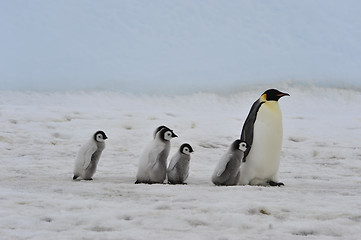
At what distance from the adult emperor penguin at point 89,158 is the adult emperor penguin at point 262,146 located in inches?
51.1

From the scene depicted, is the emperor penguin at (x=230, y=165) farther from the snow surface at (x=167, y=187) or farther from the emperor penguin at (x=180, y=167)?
the emperor penguin at (x=180, y=167)

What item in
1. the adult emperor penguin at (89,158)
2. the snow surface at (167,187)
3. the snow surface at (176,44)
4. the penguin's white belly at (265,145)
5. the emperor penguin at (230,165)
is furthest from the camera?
the snow surface at (176,44)

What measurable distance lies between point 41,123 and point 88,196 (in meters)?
Result: 4.93

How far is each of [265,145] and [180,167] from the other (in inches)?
29.9

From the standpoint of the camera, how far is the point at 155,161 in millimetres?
4840

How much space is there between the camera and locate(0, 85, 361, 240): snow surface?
288 centimetres

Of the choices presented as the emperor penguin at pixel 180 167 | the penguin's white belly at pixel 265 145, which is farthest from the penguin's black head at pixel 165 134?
the penguin's white belly at pixel 265 145

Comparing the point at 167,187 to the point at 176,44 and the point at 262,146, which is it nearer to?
the point at 262,146

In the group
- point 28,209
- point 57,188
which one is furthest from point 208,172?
point 28,209

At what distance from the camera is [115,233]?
8.95 feet

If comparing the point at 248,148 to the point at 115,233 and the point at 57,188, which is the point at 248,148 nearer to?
the point at 57,188

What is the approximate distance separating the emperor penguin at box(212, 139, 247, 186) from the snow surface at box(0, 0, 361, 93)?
10.3 metres

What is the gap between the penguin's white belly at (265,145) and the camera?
Result: 493cm

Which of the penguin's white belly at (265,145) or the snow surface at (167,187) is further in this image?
the penguin's white belly at (265,145)
